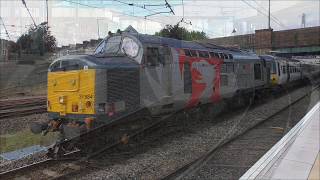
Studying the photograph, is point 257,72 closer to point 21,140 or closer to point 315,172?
point 21,140

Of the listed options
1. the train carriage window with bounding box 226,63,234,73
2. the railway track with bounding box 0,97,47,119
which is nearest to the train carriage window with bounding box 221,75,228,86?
the train carriage window with bounding box 226,63,234,73

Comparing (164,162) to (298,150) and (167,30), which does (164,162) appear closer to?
(298,150)

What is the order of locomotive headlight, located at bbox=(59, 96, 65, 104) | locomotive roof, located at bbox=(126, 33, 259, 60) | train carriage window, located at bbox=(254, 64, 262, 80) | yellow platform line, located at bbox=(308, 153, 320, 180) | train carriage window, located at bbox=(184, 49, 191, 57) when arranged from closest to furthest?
yellow platform line, located at bbox=(308, 153, 320, 180), locomotive headlight, located at bbox=(59, 96, 65, 104), locomotive roof, located at bbox=(126, 33, 259, 60), train carriage window, located at bbox=(184, 49, 191, 57), train carriage window, located at bbox=(254, 64, 262, 80)

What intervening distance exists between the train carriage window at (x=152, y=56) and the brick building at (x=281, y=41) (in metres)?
38.4

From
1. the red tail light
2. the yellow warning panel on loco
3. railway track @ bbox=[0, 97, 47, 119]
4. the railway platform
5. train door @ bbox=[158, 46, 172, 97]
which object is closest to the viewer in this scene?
the railway platform

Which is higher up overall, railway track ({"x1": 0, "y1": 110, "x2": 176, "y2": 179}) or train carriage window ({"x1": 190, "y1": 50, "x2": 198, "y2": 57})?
train carriage window ({"x1": 190, "y1": 50, "x2": 198, "y2": 57})

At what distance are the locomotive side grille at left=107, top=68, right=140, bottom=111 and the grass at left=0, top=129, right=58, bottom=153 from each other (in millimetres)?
3411

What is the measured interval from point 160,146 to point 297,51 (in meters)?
44.9

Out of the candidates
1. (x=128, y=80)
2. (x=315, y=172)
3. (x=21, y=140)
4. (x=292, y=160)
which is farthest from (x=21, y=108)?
(x=315, y=172)

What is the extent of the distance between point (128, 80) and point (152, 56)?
1.38 m

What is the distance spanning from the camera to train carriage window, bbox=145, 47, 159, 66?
10804mm

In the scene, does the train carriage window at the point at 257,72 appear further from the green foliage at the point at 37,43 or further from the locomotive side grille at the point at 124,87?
the green foliage at the point at 37,43

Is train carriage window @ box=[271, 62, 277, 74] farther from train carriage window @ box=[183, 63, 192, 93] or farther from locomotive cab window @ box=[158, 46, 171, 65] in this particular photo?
locomotive cab window @ box=[158, 46, 171, 65]

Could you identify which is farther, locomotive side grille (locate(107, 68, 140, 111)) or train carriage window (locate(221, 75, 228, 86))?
train carriage window (locate(221, 75, 228, 86))
